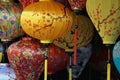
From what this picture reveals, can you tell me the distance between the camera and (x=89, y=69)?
180cm

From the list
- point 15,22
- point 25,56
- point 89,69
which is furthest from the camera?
point 89,69

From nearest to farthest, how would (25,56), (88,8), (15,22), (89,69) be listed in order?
(88,8) < (25,56) < (15,22) < (89,69)

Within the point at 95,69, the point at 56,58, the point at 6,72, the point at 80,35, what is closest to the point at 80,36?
the point at 80,35

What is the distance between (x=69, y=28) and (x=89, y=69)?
451mm

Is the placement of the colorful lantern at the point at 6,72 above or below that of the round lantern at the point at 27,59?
below

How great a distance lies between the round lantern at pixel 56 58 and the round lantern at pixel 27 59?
0.22ft

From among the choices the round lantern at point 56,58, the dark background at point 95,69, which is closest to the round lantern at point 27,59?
the round lantern at point 56,58

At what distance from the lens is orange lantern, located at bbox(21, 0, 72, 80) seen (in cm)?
137

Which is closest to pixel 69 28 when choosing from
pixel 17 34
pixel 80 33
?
pixel 80 33

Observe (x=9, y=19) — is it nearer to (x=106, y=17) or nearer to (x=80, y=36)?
(x=80, y=36)

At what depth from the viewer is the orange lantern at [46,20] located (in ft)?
4.48

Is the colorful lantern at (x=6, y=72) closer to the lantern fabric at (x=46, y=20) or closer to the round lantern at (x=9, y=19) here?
the round lantern at (x=9, y=19)

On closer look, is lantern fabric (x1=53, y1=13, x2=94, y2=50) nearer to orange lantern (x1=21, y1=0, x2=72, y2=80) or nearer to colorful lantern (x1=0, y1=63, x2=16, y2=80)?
orange lantern (x1=21, y1=0, x2=72, y2=80)

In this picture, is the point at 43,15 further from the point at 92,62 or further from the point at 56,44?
the point at 92,62
